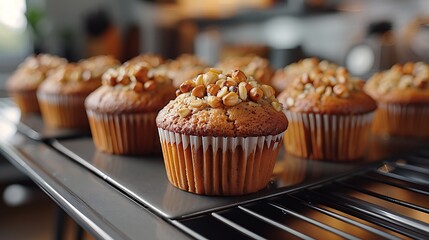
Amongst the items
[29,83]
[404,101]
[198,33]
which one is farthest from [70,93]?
[198,33]

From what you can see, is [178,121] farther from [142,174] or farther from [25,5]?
[25,5]

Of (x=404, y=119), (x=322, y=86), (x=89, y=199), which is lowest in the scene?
(x=404, y=119)

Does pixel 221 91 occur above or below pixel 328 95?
above

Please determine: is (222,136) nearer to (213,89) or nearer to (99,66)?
(213,89)

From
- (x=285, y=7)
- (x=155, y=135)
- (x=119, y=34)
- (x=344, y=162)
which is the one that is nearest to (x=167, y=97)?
(x=155, y=135)

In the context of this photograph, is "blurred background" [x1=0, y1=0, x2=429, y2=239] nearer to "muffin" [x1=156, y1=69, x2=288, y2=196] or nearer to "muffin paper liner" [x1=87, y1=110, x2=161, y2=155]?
"muffin paper liner" [x1=87, y1=110, x2=161, y2=155]

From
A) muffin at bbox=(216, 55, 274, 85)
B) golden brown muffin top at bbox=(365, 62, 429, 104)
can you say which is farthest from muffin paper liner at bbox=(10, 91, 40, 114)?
golden brown muffin top at bbox=(365, 62, 429, 104)
